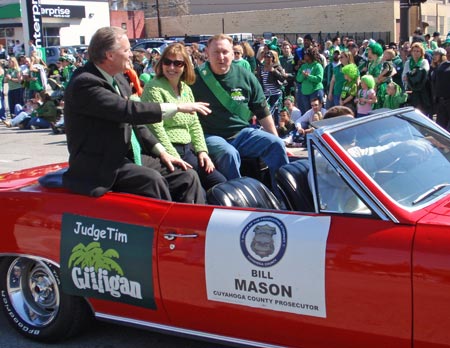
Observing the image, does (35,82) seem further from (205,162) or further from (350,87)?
(205,162)

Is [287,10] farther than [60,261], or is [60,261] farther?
[287,10]

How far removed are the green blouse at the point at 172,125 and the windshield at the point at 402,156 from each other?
1.52 meters

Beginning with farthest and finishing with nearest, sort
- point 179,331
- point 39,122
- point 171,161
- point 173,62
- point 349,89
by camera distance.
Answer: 1. point 39,122
2. point 349,89
3. point 173,62
4. point 171,161
5. point 179,331

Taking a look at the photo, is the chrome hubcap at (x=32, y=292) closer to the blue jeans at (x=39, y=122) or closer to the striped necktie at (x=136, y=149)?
the striped necktie at (x=136, y=149)

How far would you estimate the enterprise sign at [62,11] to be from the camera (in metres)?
48.9

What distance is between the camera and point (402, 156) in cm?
335

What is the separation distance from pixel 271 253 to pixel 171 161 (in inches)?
56.1

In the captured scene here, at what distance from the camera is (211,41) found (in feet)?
16.9

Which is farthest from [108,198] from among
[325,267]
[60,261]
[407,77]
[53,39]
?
[53,39]

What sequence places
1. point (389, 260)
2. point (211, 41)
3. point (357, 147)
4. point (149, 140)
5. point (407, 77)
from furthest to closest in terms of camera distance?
1. point (407, 77)
2. point (211, 41)
3. point (149, 140)
4. point (357, 147)
5. point (389, 260)

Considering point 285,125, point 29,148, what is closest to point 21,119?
point 29,148

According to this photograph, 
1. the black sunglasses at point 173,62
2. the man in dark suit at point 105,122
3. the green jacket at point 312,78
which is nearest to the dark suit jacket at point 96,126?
the man in dark suit at point 105,122

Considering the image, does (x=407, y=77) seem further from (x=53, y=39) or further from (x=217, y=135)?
(x=53, y=39)

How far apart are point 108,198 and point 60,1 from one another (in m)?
50.4
